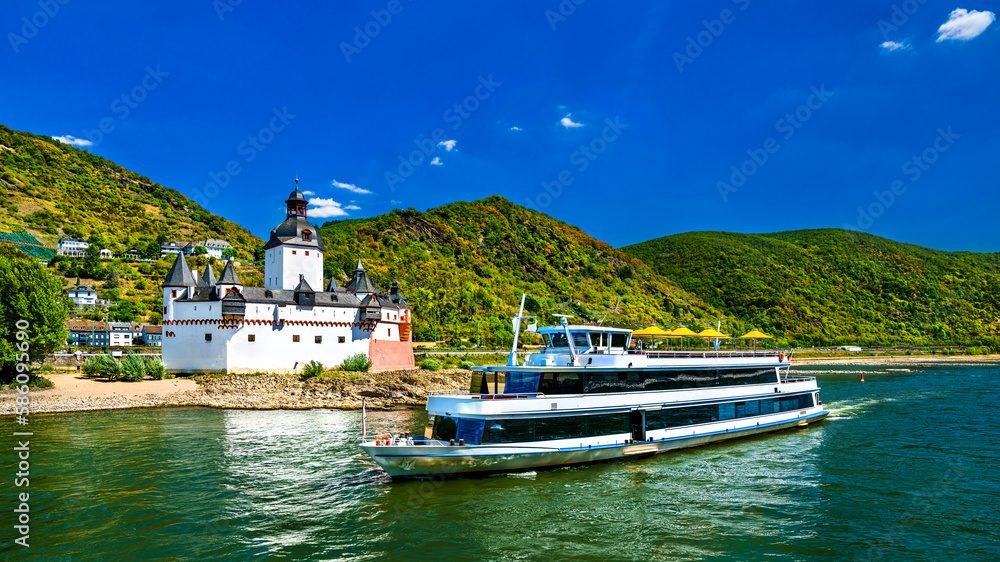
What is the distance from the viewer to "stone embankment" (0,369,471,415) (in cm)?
3478

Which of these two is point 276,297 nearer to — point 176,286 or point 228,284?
point 228,284

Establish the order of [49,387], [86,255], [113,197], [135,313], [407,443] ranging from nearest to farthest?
1. [407,443]
2. [49,387]
3. [135,313]
4. [86,255]
5. [113,197]

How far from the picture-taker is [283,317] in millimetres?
48938

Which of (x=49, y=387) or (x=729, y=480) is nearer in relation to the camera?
(x=729, y=480)

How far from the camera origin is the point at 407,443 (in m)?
18.1

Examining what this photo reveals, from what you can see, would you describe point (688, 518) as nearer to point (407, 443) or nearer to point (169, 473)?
point (407, 443)

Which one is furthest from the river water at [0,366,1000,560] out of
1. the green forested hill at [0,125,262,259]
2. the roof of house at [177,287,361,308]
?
the green forested hill at [0,125,262,259]

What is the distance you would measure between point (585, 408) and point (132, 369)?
39551 mm

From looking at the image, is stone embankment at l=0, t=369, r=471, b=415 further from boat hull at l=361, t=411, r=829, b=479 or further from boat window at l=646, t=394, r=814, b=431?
boat window at l=646, t=394, r=814, b=431

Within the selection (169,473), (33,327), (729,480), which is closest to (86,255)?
(33,327)

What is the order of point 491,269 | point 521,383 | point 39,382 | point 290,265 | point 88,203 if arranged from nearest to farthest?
point 521,383 < point 39,382 < point 290,265 < point 491,269 < point 88,203

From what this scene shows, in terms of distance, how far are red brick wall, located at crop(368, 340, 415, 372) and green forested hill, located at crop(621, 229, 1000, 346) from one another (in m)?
86.5

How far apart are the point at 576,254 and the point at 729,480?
407 feet

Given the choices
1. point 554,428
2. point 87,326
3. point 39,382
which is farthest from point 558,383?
point 87,326
